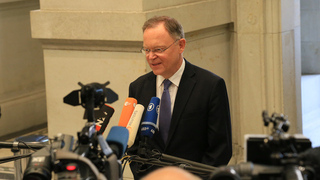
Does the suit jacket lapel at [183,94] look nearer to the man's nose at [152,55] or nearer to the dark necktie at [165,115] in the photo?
the dark necktie at [165,115]

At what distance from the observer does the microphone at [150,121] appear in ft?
11.3

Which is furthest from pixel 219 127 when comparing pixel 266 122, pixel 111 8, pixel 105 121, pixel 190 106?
pixel 111 8

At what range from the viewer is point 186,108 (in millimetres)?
3914

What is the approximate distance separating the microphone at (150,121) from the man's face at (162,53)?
36cm

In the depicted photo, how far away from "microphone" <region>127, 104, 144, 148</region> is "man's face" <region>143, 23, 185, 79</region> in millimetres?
470

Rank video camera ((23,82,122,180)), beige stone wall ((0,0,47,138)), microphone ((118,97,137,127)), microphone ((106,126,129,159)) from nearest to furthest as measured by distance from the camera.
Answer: video camera ((23,82,122,180)) → microphone ((106,126,129,159)) → microphone ((118,97,137,127)) → beige stone wall ((0,0,47,138))

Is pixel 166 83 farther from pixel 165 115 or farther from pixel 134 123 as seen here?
pixel 134 123

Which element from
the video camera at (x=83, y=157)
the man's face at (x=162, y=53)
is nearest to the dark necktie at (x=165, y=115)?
the man's face at (x=162, y=53)

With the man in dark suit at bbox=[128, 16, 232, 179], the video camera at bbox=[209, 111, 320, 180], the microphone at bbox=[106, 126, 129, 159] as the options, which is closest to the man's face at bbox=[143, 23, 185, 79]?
the man in dark suit at bbox=[128, 16, 232, 179]

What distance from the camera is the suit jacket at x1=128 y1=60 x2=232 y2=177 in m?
3.85

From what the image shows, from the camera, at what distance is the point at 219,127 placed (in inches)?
151

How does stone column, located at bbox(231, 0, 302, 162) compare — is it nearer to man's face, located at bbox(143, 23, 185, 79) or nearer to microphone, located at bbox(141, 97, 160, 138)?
man's face, located at bbox(143, 23, 185, 79)

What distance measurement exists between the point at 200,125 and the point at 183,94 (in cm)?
24

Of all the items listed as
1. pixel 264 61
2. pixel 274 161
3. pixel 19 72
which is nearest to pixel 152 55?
pixel 274 161
